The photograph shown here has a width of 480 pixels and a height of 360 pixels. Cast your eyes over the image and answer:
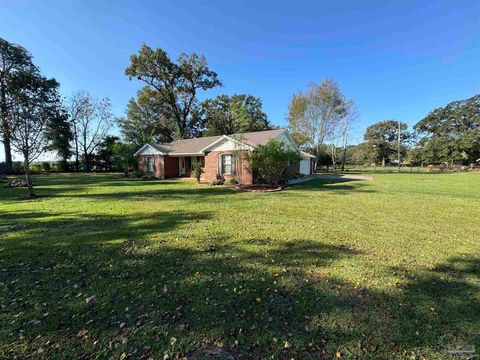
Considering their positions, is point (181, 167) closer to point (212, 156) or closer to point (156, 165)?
point (156, 165)

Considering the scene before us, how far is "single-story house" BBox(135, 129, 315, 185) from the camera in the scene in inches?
661

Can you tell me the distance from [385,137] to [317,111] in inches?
1673

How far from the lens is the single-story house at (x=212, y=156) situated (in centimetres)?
1678

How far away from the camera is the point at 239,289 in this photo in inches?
134

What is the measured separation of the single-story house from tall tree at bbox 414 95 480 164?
34700mm

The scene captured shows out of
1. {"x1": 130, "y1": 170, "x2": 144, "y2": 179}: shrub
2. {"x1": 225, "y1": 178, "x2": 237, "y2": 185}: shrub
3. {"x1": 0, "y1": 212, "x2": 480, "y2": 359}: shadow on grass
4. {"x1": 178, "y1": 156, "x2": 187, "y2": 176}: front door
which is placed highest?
{"x1": 178, "y1": 156, "x2": 187, "y2": 176}: front door

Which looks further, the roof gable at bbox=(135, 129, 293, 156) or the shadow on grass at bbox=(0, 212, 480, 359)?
the roof gable at bbox=(135, 129, 293, 156)

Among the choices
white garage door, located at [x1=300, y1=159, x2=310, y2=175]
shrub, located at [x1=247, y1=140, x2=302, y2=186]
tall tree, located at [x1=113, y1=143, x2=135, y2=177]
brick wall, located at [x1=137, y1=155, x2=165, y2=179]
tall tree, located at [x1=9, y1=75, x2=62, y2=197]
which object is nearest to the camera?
tall tree, located at [x1=9, y1=75, x2=62, y2=197]

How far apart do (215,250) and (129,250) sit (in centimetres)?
171

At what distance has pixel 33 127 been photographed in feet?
36.2

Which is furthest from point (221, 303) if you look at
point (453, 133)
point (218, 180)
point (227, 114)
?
point (453, 133)

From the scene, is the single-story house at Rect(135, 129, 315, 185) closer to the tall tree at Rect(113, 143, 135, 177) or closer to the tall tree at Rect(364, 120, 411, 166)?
the tall tree at Rect(113, 143, 135, 177)

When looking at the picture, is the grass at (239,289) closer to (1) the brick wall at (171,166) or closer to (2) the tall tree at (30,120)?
(2) the tall tree at (30,120)

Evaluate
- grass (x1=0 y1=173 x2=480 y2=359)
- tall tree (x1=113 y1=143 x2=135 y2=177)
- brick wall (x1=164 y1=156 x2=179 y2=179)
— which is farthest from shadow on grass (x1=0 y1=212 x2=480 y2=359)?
tall tree (x1=113 y1=143 x2=135 y2=177)
